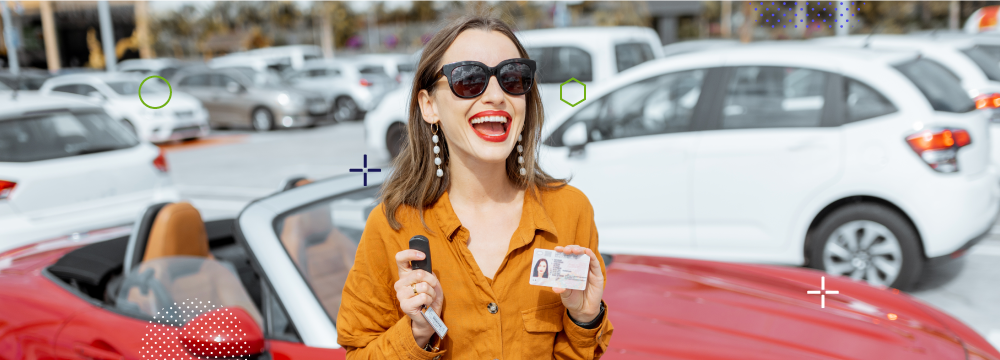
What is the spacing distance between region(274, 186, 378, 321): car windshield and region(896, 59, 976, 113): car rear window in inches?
132

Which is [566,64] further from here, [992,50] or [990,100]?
[992,50]

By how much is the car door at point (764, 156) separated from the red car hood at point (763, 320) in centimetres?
152

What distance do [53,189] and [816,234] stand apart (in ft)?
16.0

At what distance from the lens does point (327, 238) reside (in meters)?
2.62

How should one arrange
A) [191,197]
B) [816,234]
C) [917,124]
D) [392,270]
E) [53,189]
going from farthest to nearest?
[191,197] → [53,189] → [816,234] → [917,124] → [392,270]

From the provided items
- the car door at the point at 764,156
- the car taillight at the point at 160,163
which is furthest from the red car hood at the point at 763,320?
the car taillight at the point at 160,163

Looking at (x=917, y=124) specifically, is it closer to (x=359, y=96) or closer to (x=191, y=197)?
(x=191, y=197)

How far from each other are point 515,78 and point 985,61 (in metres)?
6.92

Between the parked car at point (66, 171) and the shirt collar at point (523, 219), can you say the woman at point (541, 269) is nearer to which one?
the shirt collar at point (523, 219)

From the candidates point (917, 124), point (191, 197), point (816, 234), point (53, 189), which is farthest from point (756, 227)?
point (191, 197)

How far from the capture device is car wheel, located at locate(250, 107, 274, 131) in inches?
626

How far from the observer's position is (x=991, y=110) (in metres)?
5.75

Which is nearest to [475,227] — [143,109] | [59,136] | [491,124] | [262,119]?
[491,124]

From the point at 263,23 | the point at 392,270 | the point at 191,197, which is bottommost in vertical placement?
the point at 191,197
